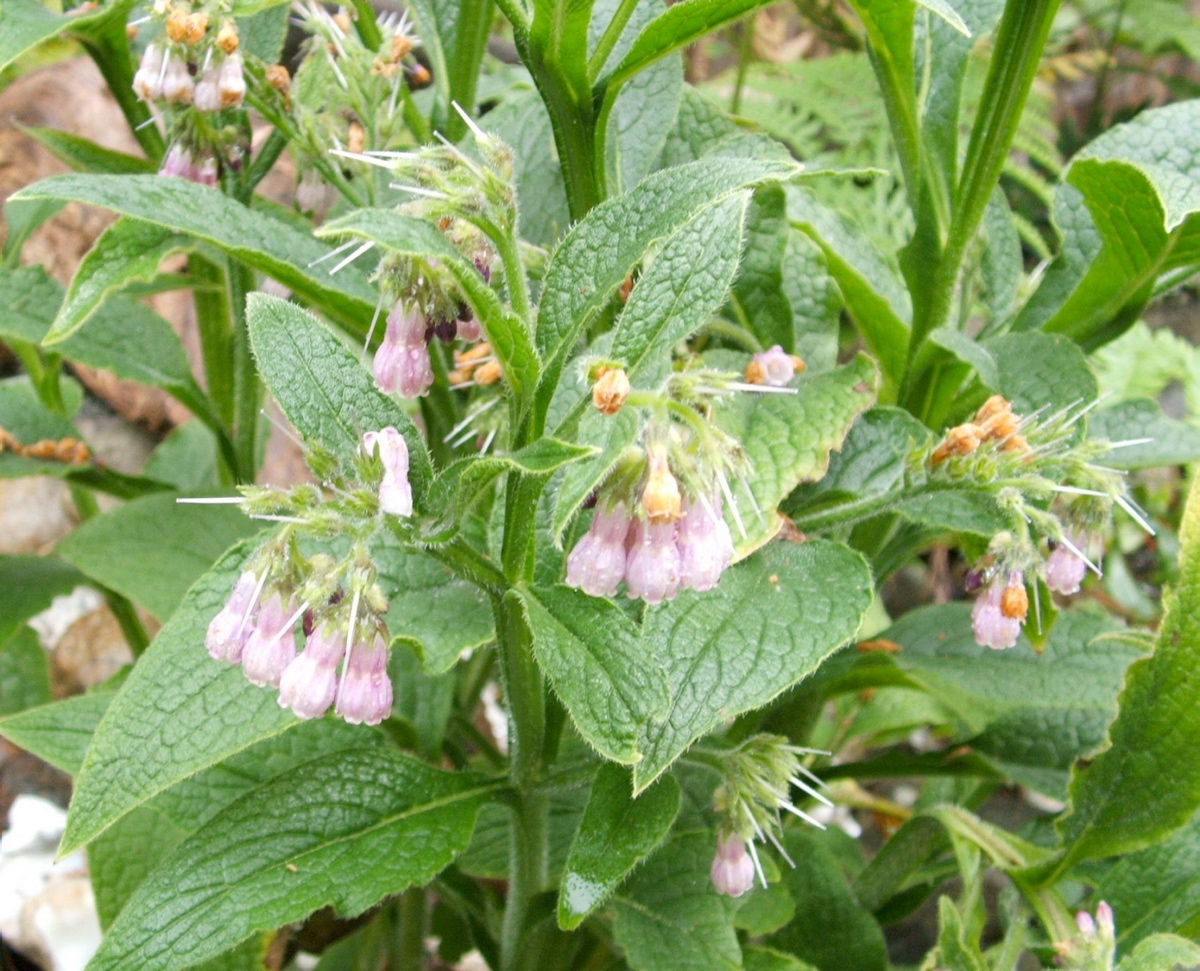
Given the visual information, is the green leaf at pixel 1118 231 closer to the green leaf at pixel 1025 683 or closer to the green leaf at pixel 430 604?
the green leaf at pixel 1025 683

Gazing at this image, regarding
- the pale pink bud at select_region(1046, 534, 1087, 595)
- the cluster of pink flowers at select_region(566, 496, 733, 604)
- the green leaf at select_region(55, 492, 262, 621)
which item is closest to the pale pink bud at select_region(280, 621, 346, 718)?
the cluster of pink flowers at select_region(566, 496, 733, 604)

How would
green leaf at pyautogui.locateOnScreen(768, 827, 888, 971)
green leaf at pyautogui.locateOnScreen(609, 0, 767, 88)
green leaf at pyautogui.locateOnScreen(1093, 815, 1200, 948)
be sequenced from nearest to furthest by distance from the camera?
1. green leaf at pyautogui.locateOnScreen(609, 0, 767, 88)
2. green leaf at pyautogui.locateOnScreen(1093, 815, 1200, 948)
3. green leaf at pyautogui.locateOnScreen(768, 827, 888, 971)

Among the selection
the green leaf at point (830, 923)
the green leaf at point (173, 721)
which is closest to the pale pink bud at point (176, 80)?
the green leaf at point (173, 721)

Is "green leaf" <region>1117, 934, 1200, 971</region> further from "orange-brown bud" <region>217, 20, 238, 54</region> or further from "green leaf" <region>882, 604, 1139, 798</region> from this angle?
"orange-brown bud" <region>217, 20, 238, 54</region>

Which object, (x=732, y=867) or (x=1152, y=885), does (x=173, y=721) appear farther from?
(x=1152, y=885)

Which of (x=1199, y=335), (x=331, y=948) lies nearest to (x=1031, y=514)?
(x=331, y=948)

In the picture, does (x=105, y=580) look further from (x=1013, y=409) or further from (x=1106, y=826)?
(x=1106, y=826)
